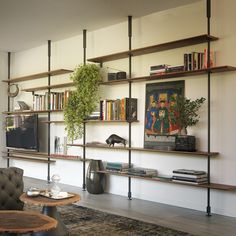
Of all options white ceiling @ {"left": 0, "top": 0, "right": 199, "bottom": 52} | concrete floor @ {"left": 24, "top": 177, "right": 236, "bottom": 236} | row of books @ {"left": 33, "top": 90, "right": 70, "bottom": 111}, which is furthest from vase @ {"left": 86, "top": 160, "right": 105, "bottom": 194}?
white ceiling @ {"left": 0, "top": 0, "right": 199, "bottom": 52}

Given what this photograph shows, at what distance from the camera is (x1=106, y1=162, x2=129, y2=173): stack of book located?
18.7ft

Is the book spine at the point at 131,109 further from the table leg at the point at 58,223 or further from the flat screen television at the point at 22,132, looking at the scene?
the flat screen television at the point at 22,132

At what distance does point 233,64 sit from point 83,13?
2408 mm

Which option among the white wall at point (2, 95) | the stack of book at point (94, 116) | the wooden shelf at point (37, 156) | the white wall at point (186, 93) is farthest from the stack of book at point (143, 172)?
the white wall at point (2, 95)

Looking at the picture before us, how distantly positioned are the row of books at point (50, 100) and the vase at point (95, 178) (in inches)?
52.4

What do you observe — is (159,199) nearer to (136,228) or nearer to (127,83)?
(136,228)

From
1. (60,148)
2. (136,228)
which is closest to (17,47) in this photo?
(60,148)

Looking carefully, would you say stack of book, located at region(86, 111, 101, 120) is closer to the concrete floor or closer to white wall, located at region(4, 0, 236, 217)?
white wall, located at region(4, 0, 236, 217)

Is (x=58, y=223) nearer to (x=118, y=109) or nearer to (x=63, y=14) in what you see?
(x=118, y=109)

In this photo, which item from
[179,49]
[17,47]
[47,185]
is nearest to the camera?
[179,49]

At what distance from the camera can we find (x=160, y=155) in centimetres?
543

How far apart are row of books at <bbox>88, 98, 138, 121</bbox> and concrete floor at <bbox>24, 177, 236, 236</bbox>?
49.5 inches

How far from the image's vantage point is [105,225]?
4141 mm

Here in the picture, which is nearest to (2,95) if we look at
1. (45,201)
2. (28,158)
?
(28,158)
